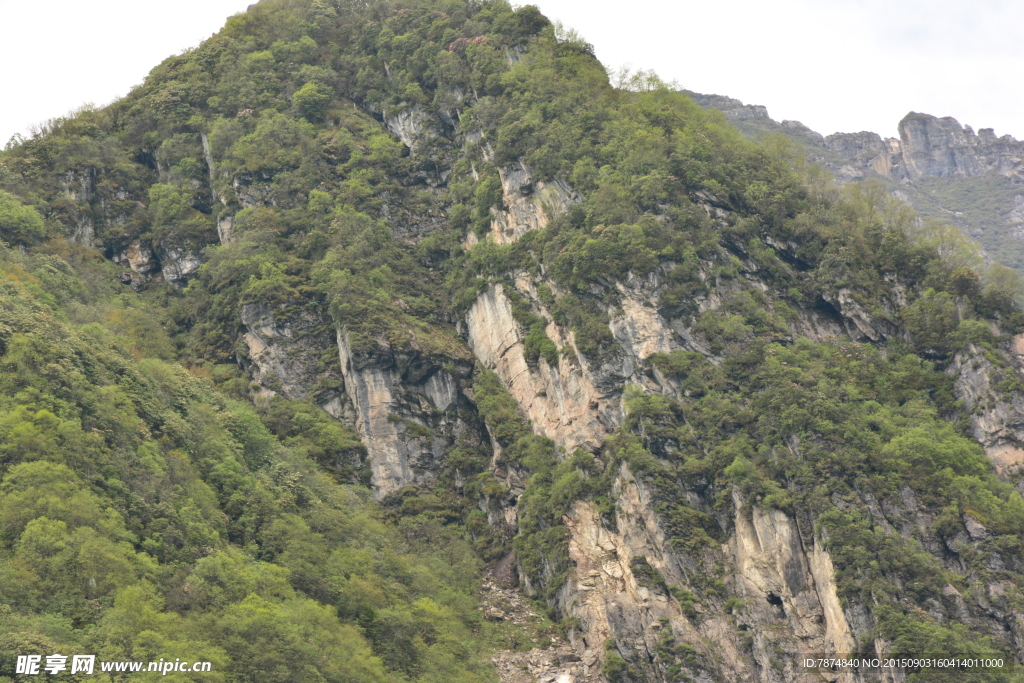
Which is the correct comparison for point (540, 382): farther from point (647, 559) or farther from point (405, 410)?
point (647, 559)

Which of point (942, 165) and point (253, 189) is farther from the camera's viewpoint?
point (942, 165)

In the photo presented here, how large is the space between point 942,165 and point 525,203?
453 feet

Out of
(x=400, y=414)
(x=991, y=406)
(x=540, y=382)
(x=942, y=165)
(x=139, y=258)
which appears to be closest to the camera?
(x=991, y=406)

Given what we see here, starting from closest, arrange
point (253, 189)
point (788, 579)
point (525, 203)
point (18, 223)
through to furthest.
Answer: point (788, 579) < point (18, 223) < point (525, 203) < point (253, 189)

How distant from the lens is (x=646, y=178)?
3120 inches

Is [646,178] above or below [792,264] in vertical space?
above

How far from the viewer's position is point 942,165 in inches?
7515

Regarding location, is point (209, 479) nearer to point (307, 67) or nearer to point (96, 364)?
point (96, 364)

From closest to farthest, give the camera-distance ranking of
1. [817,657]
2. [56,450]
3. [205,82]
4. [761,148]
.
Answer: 1. [56,450]
2. [817,657]
3. [761,148]
4. [205,82]

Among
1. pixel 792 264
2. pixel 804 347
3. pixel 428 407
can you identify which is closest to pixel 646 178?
pixel 792 264

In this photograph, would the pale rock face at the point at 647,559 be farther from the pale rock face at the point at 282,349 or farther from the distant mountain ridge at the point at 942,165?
the distant mountain ridge at the point at 942,165

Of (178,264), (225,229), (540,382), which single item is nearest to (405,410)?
(540,382)

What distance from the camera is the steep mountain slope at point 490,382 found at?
5428cm

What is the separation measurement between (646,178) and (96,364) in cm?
4361
